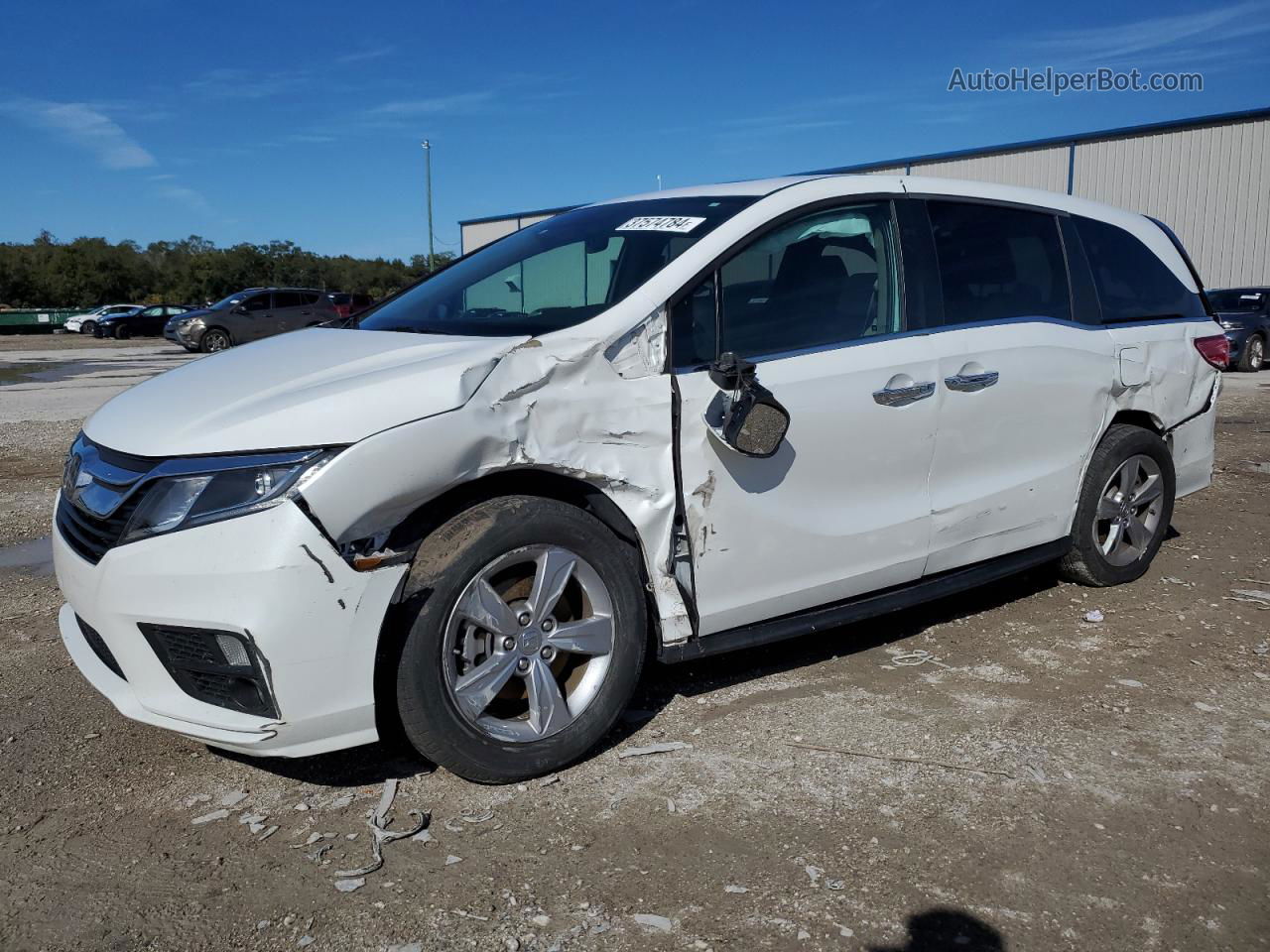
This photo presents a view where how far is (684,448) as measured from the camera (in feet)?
10.9

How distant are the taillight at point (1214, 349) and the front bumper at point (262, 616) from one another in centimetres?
423

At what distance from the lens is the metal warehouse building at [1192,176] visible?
22.8 meters

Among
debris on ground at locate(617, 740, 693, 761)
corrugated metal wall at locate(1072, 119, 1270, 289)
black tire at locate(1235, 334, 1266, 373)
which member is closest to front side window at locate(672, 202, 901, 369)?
debris on ground at locate(617, 740, 693, 761)

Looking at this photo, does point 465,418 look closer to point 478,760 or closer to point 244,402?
point 244,402

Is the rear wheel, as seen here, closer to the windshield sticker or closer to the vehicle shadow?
the windshield sticker

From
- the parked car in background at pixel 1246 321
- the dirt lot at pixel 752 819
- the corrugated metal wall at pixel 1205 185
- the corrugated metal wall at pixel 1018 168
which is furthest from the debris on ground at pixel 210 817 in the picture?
the corrugated metal wall at pixel 1205 185

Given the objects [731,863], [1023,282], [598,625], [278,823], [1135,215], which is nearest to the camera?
[731,863]

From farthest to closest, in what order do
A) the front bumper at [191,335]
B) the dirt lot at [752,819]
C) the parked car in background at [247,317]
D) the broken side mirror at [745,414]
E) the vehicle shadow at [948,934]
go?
the parked car in background at [247,317], the front bumper at [191,335], the broken side mirror at [745,414], the dirt lot at [752,819], the vehicle shadow at [948,934]

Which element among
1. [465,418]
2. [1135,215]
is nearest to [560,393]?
[465,418]

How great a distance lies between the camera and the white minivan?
2795 millimetres

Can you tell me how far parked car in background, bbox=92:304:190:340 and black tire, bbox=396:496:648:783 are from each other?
128 feet

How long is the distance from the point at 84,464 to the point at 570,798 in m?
1.74

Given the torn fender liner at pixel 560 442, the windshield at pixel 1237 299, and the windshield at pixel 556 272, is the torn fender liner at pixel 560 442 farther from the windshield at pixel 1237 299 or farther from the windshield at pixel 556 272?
the windshield at pixel 1237 299

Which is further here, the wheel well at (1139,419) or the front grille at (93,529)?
the wheel well at (1139,419)
